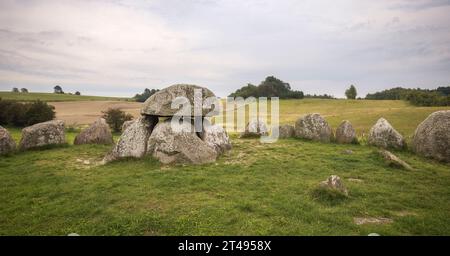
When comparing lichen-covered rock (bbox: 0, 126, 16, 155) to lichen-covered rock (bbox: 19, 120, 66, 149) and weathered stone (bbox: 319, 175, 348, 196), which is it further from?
weathered stone (bbox: 319, 175, 348, 196)

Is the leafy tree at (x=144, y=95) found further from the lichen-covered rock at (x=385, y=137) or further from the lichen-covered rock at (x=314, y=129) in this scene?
the lichen-covered rock at (x=385, y=137)

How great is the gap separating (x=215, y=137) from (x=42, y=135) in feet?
32.6

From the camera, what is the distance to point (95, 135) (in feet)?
63.5

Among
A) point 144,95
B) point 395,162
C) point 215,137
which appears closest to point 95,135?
point 215,137

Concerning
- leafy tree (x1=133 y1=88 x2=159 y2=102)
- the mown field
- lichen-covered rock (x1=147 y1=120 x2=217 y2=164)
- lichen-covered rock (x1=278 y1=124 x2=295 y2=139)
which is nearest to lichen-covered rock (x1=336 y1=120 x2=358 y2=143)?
lichen-covered rock (x1=278 y1=124 x2=295 y2=139)

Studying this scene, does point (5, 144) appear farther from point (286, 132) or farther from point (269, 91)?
point (269, 91)

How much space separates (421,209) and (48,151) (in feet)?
55.8

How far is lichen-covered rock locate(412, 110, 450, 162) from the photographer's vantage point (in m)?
14.2

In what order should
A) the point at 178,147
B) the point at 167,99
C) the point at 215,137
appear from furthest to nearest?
the point at 215,137
the point at 167,99
the point at 178,147

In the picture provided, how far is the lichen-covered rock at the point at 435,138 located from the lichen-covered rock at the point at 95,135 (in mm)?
17683

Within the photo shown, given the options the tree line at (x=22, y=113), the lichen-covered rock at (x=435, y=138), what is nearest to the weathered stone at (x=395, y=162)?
the lichen-covered rock at (x=435, y=138)

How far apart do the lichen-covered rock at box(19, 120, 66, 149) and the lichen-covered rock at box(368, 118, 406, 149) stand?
1825 cm
